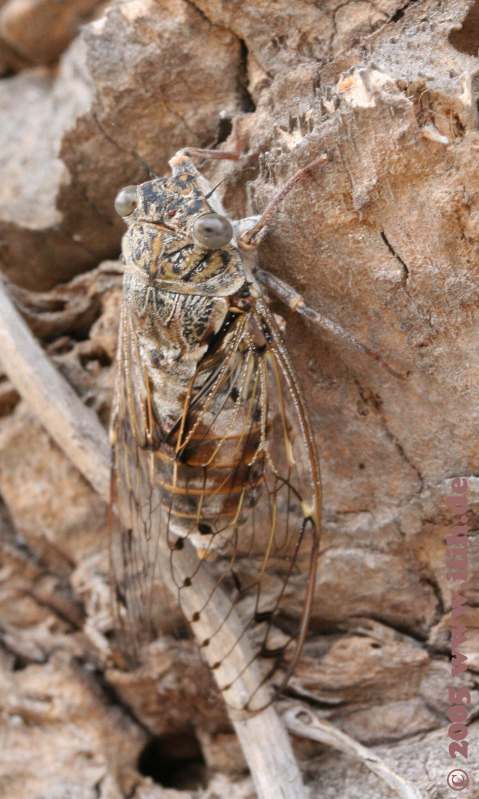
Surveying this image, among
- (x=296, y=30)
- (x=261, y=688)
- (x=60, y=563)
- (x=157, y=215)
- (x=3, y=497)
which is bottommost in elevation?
(x=261, y=688)

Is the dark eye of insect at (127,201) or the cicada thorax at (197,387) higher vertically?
the dark eye of insect at (127,201)

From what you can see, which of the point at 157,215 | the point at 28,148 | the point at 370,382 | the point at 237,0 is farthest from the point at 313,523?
the point at 28,148

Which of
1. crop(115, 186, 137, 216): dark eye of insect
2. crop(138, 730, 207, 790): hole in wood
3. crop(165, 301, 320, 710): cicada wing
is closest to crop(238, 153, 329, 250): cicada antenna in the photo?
crop(165, 301, 320, 710): cicada wing

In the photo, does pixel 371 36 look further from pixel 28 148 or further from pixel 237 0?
pixel 28 148

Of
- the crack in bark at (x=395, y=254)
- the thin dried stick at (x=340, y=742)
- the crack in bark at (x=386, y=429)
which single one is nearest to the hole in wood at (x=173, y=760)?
the thin dried stick at (x=340, y=742)

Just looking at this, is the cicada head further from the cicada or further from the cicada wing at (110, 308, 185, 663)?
the cicada wing at (110, 308, 185, 663)

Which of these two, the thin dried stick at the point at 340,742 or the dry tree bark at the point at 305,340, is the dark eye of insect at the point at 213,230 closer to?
the dry tree bark at the point at 305,340
